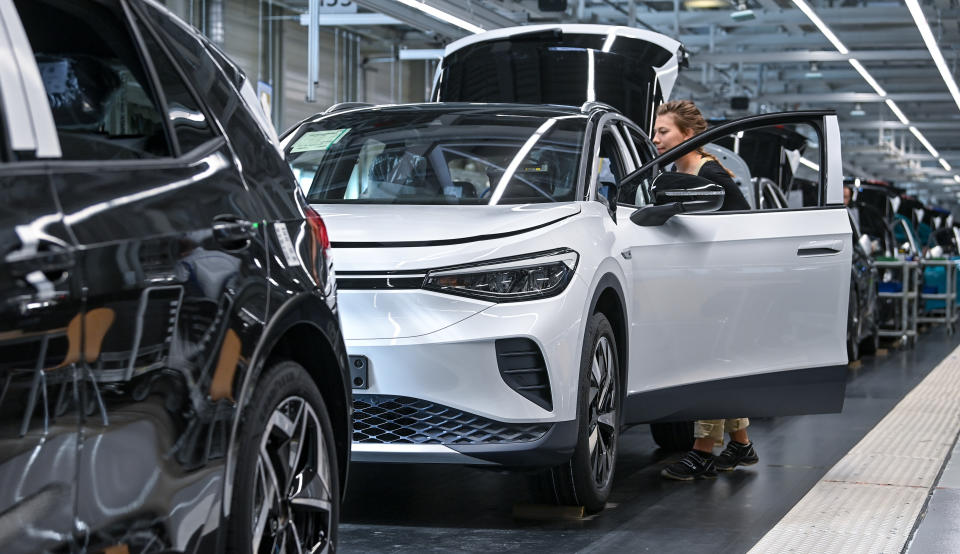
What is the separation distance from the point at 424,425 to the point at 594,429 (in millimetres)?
802

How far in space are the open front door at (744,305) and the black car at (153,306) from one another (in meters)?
2.54

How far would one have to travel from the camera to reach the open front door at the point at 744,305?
19.2 ft

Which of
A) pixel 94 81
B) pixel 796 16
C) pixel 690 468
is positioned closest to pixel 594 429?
pixel 690 468

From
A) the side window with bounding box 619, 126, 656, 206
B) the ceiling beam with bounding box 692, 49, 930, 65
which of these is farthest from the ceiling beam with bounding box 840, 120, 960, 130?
the side window with bounding box 619, 126, 656, 206

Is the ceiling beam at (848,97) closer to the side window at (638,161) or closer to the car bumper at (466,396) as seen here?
the side window at (638,161)

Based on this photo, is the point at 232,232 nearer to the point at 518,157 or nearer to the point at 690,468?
the point at 518,157

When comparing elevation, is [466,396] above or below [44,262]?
below

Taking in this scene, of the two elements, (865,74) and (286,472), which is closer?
(286,472)

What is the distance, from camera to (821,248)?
235 inches

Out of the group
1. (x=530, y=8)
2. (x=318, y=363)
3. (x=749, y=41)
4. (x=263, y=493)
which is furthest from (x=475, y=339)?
(x=749, y=41)

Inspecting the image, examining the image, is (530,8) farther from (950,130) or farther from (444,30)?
(950,130)

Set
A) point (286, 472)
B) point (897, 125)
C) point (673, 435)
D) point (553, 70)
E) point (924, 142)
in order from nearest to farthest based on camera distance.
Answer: point (286, 472) < point (673, 435) < point (553, 70) < point (897, 125) < point (924, 142)

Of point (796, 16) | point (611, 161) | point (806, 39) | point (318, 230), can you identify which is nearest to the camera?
point (318, 230)

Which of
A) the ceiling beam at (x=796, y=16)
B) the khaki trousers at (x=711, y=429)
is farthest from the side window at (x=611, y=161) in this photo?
the ceiling beam at (x=796, y=16)
